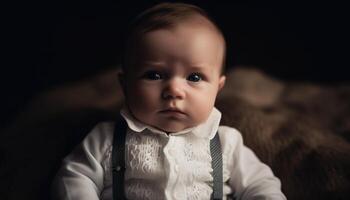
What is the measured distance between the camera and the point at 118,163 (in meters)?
0.98

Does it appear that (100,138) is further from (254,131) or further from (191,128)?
(254,131)

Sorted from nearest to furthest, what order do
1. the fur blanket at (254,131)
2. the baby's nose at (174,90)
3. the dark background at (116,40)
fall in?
the baby's nose at (174,90), the fur blanket at (254,131), the dark background at (116,40)

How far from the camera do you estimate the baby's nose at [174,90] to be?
94 cm

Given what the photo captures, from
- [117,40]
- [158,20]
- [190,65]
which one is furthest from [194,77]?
[117,40]

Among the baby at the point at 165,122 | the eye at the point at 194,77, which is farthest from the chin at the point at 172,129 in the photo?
the eye at the point at 194,77

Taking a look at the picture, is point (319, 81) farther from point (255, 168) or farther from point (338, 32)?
point (255, 168)

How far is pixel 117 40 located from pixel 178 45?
946 millimetres

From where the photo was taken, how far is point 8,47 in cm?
185

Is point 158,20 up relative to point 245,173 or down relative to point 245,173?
up

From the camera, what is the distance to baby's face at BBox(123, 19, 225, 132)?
37.4 inches

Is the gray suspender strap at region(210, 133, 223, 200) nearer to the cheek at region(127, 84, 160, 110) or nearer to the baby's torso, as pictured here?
the baby's torso

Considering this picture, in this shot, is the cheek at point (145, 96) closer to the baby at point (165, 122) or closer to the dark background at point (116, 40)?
the baby at point (165, 122)

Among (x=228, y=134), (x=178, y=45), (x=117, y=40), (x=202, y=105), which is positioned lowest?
(x=117, y=40)

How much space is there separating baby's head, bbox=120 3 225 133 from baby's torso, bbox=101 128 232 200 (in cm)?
4
